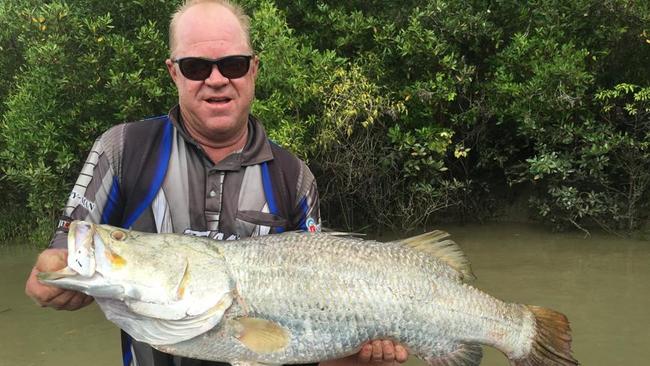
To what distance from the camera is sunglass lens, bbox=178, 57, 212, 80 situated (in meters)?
2.64

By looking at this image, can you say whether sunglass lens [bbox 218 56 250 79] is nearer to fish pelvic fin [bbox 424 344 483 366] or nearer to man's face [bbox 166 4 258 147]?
man's face [bbox 166 4 258 147]

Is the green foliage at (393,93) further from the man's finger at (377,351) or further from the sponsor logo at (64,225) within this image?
the man's finger at (377,351)

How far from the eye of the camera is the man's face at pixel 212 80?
2650 mm

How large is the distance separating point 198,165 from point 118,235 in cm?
63

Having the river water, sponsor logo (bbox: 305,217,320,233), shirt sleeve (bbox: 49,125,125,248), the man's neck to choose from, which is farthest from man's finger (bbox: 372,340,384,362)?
the river water

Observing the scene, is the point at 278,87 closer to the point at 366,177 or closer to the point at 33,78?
the point at 366,177

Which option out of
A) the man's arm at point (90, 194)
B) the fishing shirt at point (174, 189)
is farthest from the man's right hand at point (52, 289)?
the fishing shirt at point (174, 189)

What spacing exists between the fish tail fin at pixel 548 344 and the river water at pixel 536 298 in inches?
110

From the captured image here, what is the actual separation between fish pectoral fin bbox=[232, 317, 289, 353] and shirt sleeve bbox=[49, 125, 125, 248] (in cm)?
83

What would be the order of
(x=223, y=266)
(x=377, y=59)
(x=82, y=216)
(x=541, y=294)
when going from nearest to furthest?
(x=223, y=266)
(x=82, y=216)
(x=541, y=294)
(x=377, y=59)

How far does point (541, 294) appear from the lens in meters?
6.84

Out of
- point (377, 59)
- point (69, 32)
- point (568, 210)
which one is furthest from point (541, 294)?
point (69, 32)

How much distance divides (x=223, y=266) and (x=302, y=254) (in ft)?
1.18

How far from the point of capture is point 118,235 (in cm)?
219
